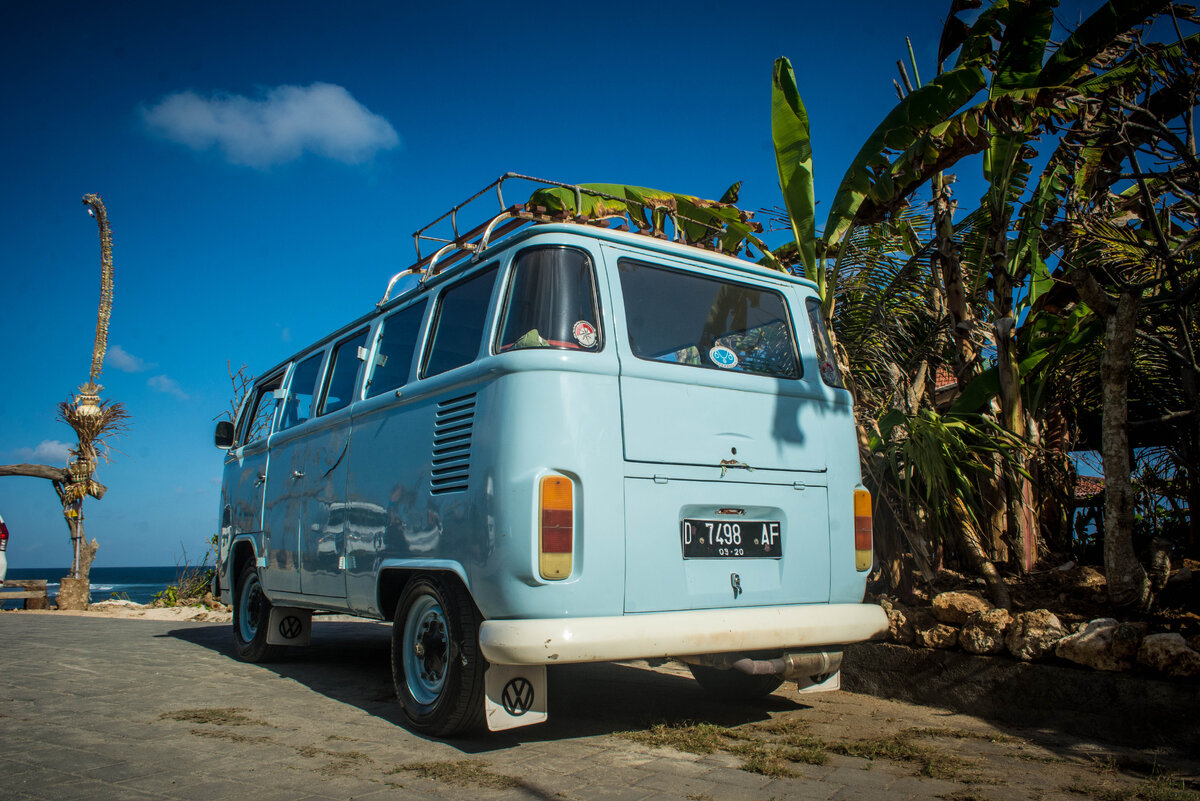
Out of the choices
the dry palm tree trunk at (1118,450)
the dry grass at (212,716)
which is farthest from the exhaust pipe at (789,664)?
the dry grass at (212,716)

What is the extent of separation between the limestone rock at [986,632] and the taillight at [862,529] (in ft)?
2.93

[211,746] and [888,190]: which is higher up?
[888,190]

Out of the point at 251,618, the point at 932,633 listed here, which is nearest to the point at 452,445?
the point at 932,633

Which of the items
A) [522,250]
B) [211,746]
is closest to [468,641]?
[211,746]

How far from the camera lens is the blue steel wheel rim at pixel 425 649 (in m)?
4.04

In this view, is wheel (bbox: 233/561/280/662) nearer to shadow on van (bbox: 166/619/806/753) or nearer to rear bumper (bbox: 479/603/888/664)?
shadow on van (bbox: 166/619/806/753)

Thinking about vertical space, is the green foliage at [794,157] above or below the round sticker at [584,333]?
above

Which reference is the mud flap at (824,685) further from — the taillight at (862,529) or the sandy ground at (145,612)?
the sandy ground at (145,612)

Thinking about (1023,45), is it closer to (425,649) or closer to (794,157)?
(794,157)

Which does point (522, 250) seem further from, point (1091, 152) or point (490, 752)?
point (1091, 152)

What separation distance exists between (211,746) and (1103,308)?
529cm

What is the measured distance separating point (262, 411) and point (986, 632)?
5.70 metres

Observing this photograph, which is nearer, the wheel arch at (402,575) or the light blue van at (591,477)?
the light blue van at (591,477)

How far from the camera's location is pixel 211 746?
12.6ft
